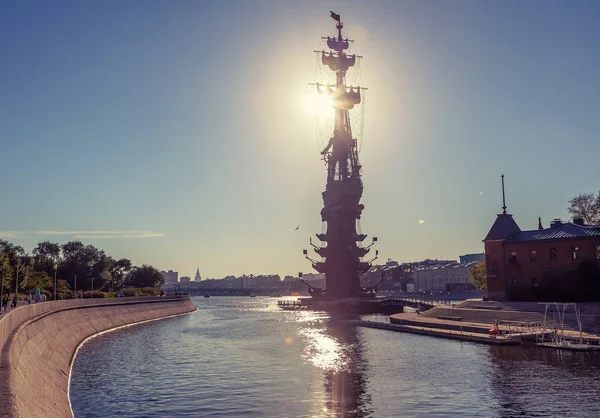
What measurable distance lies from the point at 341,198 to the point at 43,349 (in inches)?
3552

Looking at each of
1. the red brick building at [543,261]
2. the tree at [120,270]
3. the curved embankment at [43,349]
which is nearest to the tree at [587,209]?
the red brick building at [543,261]

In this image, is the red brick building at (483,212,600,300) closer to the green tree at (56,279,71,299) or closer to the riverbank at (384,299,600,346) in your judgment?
the riverbank at (384,299,600,346)

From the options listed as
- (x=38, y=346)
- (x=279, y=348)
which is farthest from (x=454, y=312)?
(x=38, y=346)

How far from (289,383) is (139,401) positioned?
412 inches

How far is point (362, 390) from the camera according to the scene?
113 feet

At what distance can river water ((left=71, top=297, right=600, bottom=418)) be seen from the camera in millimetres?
29844

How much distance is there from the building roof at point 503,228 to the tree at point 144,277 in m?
134

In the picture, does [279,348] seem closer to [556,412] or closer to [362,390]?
[362,390]

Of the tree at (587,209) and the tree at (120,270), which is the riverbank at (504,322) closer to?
the tree at (587,209)

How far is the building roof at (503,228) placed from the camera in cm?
8069

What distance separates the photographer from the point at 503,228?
81.4 m

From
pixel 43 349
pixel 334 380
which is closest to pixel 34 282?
pixel 43 349

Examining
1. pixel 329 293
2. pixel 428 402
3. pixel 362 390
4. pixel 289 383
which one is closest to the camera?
pixel 428 402

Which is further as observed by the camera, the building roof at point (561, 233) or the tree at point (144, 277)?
the tree at point (144, 277)
